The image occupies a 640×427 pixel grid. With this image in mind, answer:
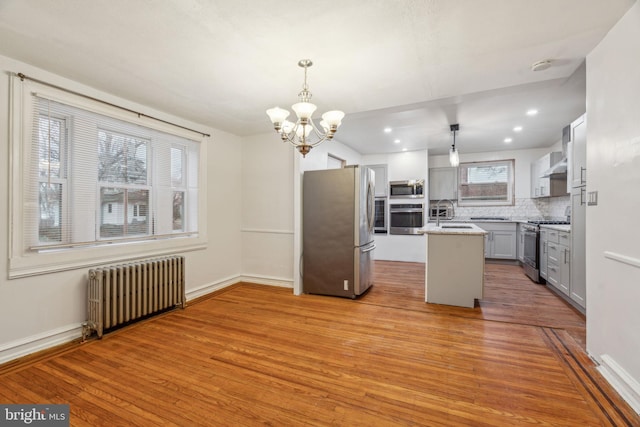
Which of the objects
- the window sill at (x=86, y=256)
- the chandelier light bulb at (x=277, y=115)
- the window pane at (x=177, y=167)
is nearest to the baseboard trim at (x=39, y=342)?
the window sill at (x=86, y=256)

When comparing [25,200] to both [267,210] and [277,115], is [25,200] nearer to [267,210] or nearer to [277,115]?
[277,115]

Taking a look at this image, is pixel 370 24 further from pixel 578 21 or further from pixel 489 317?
pixel 489 317

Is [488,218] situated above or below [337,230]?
above

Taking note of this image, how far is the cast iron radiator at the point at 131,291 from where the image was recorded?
2715 millimetres

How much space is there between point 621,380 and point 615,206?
45.0 inches

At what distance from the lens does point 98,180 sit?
291 cm

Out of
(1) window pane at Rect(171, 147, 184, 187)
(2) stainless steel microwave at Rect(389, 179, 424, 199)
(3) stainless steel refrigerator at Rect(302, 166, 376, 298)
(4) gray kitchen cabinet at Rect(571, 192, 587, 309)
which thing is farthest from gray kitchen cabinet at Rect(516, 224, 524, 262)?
(1) window pane at Rect(171, 147, 184, 187)

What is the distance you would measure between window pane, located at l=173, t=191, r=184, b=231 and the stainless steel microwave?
4576 mm

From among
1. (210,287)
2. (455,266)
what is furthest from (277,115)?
(210,287)

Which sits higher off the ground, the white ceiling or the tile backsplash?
the white ceiling

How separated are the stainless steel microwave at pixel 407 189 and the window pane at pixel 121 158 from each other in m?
5.07

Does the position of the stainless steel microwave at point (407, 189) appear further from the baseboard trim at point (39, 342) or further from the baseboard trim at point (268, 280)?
the baseboard trim at point (39, 342)

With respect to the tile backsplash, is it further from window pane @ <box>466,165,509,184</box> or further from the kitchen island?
the kitchen island

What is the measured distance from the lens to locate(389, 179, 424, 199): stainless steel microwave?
6.43 meters
